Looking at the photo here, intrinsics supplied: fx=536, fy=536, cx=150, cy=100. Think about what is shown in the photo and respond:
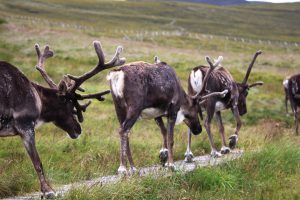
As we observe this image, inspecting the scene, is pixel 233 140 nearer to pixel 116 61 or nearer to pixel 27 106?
pixel 116 61

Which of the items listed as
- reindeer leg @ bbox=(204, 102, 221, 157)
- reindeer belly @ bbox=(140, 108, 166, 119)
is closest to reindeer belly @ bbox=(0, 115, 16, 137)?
reindeer belly @ bbox=(140, 108, 166, 119)

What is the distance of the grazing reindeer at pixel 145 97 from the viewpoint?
1007 cm

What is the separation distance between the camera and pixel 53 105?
9586mm

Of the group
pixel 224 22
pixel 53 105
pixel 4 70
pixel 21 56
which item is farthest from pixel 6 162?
pixel 224 22

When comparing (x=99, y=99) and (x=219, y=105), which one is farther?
(x=219, y=105)

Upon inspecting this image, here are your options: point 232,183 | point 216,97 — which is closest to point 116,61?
point 232,183

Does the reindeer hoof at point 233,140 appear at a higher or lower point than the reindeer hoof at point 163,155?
lower

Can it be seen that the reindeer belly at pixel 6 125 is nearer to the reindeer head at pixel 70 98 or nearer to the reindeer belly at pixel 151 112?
the reindeer head at pixel 70 98

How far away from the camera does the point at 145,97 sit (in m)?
10.4

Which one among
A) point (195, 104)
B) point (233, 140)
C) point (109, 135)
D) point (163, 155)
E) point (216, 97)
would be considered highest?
point (195, 104)

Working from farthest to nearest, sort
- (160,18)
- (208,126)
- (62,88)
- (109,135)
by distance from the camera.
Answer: (160,18) → (109,135) → (208,126) → (62,88)

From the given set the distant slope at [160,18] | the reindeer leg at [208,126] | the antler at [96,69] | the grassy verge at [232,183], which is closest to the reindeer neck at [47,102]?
the antler at [96,69]

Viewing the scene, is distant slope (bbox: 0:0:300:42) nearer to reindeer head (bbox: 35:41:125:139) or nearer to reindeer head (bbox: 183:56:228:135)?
reindeer head (bbox: 183:56:228:135)

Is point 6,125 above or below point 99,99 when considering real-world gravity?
above
